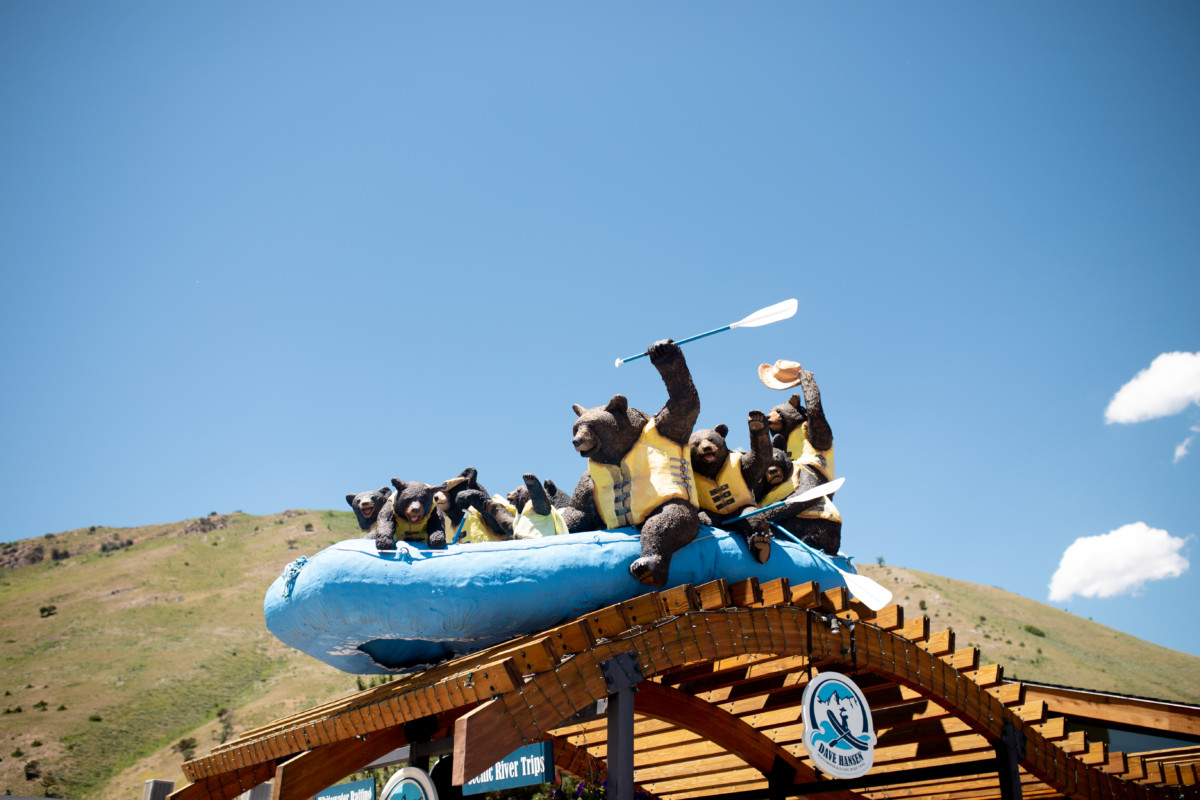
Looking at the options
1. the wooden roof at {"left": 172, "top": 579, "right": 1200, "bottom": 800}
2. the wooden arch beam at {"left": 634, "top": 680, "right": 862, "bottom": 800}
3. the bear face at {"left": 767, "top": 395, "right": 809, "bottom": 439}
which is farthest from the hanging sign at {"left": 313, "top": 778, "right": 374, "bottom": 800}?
the bear face at {"left": 767, "top": 395, "right": 809, "bottom": 439}

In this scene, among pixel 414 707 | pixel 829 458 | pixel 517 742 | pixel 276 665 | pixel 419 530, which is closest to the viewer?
Answer: pixel 517 742

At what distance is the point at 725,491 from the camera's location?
649 centimetres

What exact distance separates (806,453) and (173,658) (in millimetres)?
42655

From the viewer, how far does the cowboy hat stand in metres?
7.98

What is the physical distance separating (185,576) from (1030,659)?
5181 centimetres

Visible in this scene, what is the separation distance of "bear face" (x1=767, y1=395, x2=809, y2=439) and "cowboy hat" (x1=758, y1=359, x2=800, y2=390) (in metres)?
0.21

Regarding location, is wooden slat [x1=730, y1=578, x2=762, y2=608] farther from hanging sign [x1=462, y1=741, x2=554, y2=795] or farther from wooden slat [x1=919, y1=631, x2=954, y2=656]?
hanging sign [x1=462, y1=741, x2=554, y2=795]

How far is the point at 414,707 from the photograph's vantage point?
180 inches

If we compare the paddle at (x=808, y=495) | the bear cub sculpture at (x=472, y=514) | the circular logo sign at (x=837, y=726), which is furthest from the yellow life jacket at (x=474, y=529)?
the circular logo sign at (x=837, y=726)

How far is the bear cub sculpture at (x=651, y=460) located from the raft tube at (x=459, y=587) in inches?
6.9

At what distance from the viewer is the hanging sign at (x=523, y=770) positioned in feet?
21.4

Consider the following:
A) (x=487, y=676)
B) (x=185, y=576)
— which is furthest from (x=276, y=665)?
(x=487, y=676)

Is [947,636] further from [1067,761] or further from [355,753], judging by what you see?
[355,753]

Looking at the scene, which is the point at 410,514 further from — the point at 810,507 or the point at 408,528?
the point at 810,507
